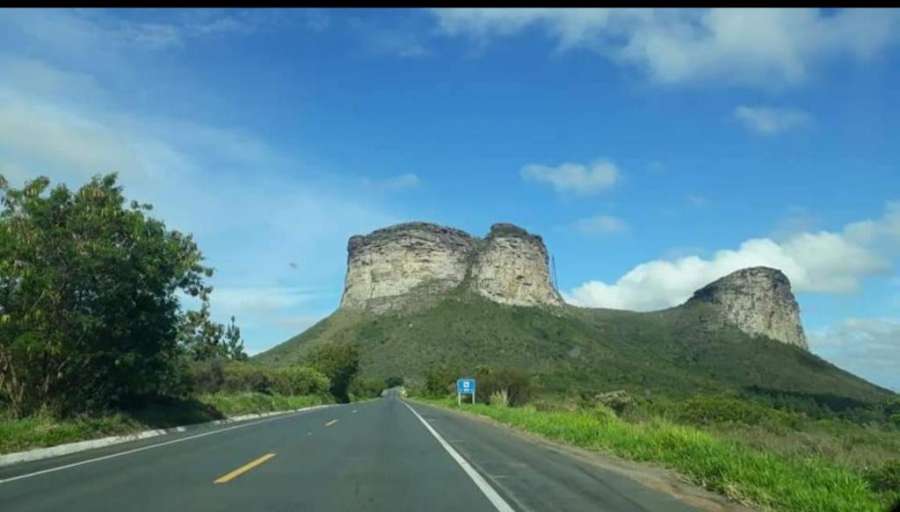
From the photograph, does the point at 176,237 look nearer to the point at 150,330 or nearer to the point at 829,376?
the point at 150,330

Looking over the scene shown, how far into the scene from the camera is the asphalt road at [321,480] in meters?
10.4

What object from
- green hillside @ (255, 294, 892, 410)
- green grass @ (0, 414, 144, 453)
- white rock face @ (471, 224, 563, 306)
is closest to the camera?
green grass @ (0, 414, 144, 453)

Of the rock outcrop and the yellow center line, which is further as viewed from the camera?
the rock outcrop

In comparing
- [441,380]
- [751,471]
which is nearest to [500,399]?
[441,380]

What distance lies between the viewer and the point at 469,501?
10781mm

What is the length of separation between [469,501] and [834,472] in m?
5.27

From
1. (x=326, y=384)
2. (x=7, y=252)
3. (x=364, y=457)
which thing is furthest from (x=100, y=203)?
(x=326, y=384)

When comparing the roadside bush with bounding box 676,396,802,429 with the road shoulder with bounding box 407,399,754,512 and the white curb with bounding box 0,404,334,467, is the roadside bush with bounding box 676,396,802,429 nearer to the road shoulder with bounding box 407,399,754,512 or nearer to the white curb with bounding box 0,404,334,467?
the road shoulder with bounding box 407,399,754,512

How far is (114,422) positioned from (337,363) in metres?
69.6

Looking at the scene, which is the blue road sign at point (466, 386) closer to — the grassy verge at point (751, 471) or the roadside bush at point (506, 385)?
the roadside bush at point (506, 385)

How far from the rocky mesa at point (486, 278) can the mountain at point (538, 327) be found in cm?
24

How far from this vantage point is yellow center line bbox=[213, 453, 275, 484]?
12789 millimetres

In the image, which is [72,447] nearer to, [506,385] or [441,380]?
[506,385]

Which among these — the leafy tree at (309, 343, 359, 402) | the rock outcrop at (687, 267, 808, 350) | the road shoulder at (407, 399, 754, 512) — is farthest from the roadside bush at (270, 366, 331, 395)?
the rock outcrop at (687, 267, 808, 350)
